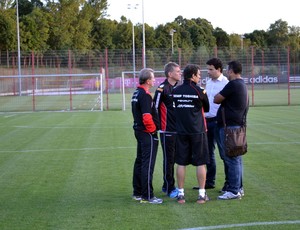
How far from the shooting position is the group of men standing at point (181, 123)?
770cm

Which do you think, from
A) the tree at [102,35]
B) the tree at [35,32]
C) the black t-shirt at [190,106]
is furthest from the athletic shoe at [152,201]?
the tree at [102,35]

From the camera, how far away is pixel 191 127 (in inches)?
303

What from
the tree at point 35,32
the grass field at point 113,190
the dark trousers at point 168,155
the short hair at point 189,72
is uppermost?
the tree at point 35,32

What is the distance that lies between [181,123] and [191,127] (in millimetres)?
148

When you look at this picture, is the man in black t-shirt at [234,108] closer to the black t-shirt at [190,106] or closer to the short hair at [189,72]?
the black t-shirt at [190,106]

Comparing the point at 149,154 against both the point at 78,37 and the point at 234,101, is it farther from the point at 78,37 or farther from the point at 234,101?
the point at 78,37

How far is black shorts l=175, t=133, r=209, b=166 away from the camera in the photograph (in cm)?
773

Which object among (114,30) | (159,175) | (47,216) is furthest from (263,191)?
(114,30)

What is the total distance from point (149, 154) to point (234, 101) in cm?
136

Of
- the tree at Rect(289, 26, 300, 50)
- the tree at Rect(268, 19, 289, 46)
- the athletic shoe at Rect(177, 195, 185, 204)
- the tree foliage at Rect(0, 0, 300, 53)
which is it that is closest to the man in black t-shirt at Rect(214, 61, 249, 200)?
the athletic shoe at Rect(177, 195, 185, 204)

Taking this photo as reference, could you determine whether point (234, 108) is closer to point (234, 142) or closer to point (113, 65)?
point (234, 142)

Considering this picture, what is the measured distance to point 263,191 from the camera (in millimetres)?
8359

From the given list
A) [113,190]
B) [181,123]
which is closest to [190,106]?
[181,123]

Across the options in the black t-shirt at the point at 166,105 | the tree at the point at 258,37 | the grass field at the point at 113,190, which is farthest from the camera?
the tree at the point at 258,37
